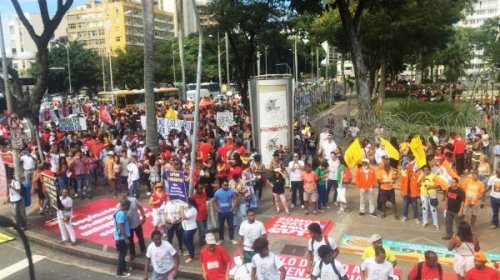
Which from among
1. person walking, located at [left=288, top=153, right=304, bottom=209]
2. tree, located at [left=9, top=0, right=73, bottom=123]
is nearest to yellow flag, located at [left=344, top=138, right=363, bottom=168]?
person walking, located at [left=288, top=153, right=304, bottom=209]

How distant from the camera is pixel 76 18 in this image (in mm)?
124500

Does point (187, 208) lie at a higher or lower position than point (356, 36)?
lower

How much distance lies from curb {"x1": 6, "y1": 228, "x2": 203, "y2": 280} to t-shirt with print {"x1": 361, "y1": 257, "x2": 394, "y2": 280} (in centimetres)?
370

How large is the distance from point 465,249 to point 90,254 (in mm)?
7541

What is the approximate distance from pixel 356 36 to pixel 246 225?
14804 mm

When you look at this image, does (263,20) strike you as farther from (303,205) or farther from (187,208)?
(187,208)

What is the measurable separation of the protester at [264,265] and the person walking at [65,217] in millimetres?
5687

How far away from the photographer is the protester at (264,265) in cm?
707

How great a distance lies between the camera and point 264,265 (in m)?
7.09

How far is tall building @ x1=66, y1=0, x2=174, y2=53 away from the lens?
114312mm

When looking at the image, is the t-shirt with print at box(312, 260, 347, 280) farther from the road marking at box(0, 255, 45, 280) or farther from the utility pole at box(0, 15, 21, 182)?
the utility pole at box(0, 15, 21, 182)

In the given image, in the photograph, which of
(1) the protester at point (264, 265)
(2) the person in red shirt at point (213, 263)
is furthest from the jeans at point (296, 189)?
(1) the protester at point (264, 265)

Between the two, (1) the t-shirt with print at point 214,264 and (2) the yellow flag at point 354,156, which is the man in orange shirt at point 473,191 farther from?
(1) the t-shirt with print at point 214,264

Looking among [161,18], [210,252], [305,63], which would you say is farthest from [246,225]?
[161,18]
